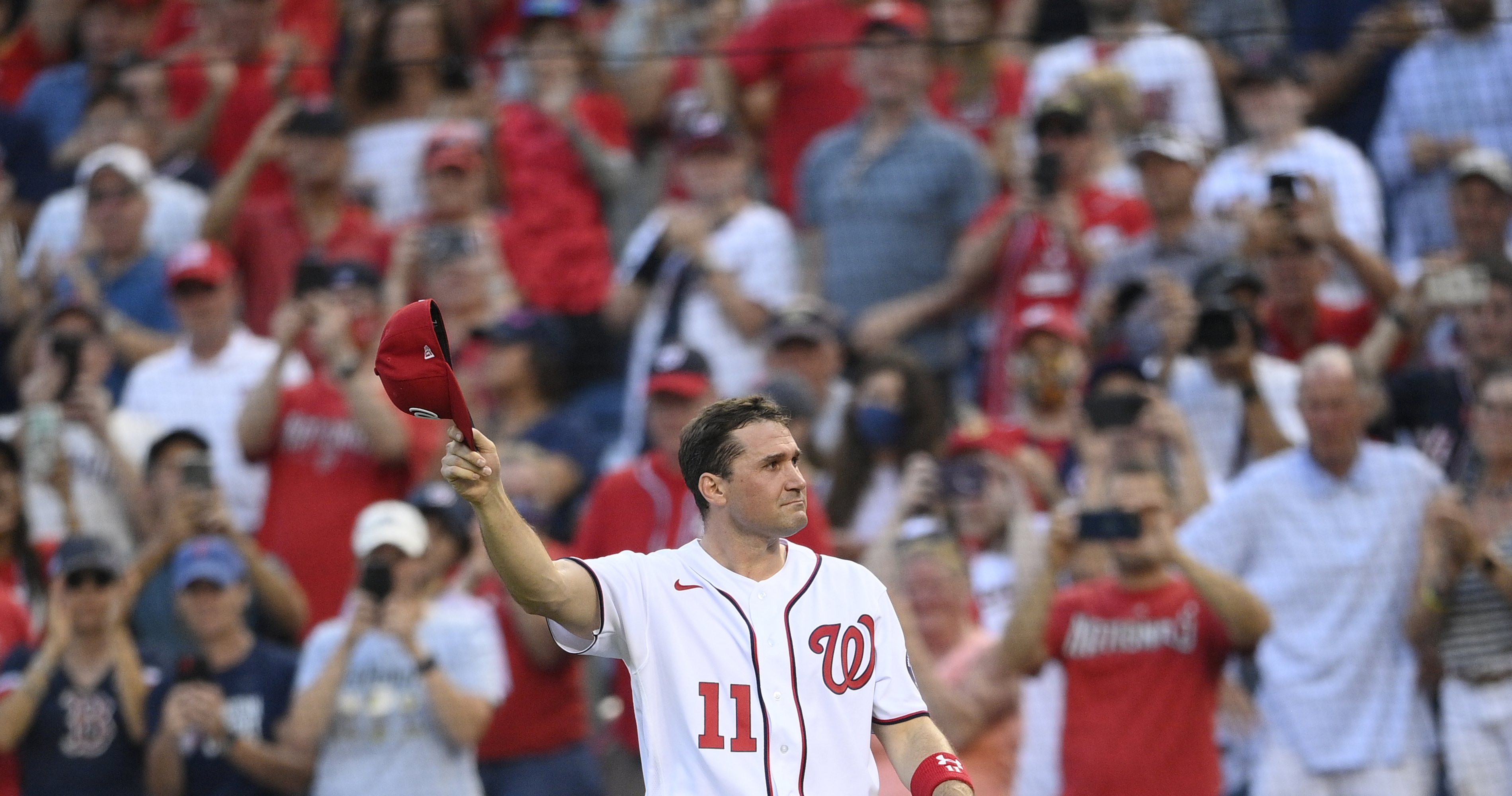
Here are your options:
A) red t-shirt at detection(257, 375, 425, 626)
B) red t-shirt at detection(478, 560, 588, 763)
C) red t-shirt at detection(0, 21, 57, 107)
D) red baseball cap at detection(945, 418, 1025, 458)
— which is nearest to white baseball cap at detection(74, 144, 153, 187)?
red t-shirt at detection(257, 375, 425, 626)

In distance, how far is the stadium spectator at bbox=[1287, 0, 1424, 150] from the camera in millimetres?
9547

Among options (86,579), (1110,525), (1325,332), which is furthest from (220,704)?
(1325,332)

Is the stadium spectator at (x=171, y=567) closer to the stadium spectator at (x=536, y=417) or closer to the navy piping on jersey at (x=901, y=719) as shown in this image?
the stadium spectator at (x=536, y=417)

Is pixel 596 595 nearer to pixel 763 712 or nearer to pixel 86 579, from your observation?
pixel 763 712

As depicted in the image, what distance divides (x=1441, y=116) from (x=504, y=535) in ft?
20.3

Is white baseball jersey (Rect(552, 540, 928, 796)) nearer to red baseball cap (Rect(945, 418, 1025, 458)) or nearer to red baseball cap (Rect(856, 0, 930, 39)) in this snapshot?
red baseball cap (Rect(945, 418, 1025, 458))

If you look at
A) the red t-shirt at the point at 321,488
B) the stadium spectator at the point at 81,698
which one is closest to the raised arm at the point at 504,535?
the stadium spectator at the point at 81,698

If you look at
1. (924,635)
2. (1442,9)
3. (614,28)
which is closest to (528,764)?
(924,635)

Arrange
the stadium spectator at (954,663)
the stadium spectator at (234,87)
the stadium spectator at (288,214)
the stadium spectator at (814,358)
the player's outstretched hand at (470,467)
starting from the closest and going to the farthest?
the player's outstretched hand at (470,467), the stadium spectator at (954,663), the stadium spectator at (814,358), the stadium spectator at (288,214), the stadium spectator at (234,87)

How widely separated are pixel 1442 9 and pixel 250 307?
564cm

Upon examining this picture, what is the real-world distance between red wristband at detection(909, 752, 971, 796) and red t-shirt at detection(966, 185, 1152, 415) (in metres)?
4.14

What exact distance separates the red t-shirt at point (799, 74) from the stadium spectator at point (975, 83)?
444 millimetres

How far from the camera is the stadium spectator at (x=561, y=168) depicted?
929cm

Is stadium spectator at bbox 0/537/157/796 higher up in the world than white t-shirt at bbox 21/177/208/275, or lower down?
lower down
